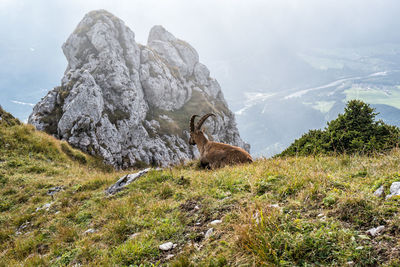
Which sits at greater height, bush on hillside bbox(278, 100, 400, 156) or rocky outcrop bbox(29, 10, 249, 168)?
rocky outcrop bbox(29, 10, 249, 168)

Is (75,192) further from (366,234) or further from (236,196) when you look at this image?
(366,234)

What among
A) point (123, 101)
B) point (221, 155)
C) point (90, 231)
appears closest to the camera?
point (90, 231)

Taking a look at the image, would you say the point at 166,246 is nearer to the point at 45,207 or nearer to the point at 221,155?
the point at 45,207

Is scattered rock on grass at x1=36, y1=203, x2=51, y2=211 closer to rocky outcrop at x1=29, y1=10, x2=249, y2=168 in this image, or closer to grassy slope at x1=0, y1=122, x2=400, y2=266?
grassy slope at x1=0, y1=122, x2=400, y2=266

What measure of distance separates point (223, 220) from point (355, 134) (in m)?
9.36

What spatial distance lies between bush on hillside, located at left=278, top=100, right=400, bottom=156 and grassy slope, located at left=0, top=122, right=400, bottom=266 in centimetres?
337

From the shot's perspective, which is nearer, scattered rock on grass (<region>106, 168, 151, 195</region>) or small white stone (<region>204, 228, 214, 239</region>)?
small white stone (<region>204, 228, 214, 239</region>)

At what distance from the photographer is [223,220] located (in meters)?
4.64

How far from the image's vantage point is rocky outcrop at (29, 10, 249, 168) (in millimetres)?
49031

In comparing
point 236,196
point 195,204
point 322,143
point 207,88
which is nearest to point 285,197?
point 236,196

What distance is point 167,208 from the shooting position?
603 centimetres

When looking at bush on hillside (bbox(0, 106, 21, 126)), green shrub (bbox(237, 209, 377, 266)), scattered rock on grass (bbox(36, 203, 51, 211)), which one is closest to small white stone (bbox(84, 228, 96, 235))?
scattered rock on grass (bbox(36, 203, 51, 211))

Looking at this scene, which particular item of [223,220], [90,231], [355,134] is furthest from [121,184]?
[355,134]

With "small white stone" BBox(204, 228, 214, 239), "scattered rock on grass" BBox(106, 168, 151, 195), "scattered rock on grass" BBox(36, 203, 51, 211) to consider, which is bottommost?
"small white stone" BBox(204, 228, 214, 239)
